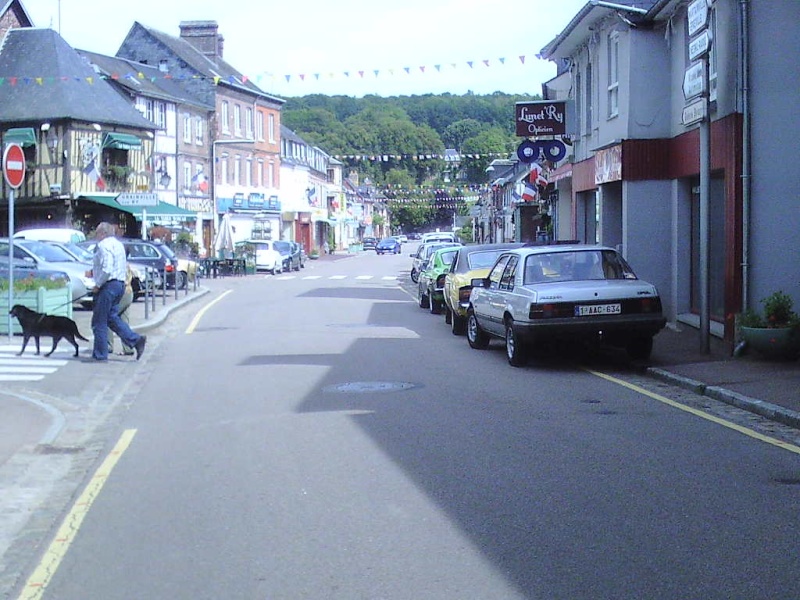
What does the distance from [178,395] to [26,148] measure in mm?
36106

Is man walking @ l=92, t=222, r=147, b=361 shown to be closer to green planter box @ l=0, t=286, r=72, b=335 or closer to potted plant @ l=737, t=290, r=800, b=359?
green planter box @ l=0, t=286, r=72, b=335

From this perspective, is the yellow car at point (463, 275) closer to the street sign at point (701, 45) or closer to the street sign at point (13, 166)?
the street sign at point (701, 45)

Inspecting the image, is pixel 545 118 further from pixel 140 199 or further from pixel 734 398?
pixel 734 398

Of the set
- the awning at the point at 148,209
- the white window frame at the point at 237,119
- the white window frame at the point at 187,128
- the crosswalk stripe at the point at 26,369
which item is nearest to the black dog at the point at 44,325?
the crosswalk stripe at the point at 26,369

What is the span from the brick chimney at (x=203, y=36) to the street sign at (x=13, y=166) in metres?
54.7

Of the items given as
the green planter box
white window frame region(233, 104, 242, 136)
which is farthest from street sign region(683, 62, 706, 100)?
white window frame region(233, 104, 242, 136)

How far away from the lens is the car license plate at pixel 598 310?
14.1m

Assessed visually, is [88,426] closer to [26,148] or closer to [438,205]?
[26,148]

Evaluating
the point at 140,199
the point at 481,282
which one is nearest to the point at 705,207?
the point at 481,282

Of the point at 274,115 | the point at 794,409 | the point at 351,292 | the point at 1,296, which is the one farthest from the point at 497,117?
the point at 794,409

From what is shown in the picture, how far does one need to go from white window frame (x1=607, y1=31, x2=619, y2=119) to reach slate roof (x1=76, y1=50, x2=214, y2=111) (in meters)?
28.7

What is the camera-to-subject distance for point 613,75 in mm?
23172

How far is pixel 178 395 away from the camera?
1259 centimetres

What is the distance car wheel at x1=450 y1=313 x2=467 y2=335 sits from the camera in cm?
2005
